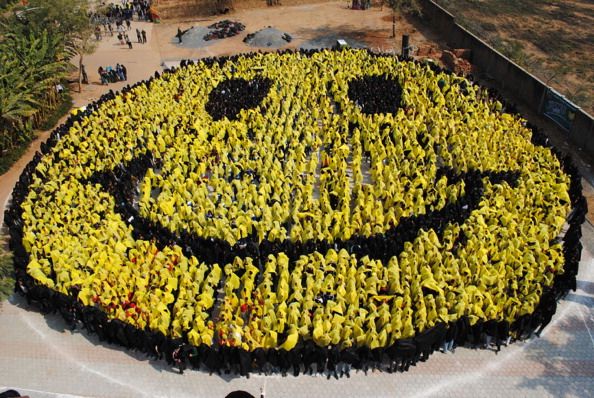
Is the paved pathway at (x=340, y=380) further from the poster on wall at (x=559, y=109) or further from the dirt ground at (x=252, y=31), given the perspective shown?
the dirt ground at (x=252, y=31)

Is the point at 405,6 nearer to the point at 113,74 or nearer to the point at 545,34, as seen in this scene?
the point at 545,34

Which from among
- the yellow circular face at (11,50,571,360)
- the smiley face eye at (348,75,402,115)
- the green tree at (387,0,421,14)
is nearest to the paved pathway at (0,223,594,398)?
the yellow circular face at (11,50,571,360)

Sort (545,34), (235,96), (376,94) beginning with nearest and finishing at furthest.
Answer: (376,94) < (235,96) < (545,34)

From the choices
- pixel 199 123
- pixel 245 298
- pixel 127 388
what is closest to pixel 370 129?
pixel 199 123

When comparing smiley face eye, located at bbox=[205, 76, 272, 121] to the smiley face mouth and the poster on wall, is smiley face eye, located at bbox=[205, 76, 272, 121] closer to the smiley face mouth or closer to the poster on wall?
the smiley face mouth

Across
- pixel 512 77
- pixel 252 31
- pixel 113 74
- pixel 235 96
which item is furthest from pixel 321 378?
pixel 252 31

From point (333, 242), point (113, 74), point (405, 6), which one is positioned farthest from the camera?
point (405, 6)
